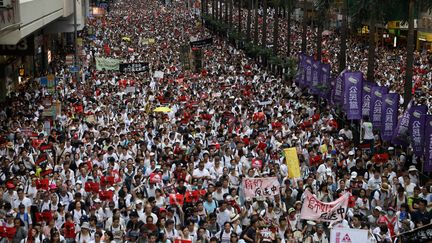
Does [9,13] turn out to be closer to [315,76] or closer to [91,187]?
[91,187]

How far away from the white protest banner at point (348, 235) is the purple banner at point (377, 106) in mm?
10113

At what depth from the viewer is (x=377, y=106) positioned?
22031mm

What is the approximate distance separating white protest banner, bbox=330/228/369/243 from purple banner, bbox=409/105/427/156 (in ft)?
23.7

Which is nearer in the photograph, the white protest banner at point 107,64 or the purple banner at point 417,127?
the purple banner at point 417,127

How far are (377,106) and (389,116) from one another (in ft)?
3.38

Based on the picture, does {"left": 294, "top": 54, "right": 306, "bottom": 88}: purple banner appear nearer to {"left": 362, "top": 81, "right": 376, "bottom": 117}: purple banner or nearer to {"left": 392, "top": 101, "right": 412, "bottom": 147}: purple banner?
{"left": 362, "top": 81, "right": 376, "bottom": 117}: purple banner

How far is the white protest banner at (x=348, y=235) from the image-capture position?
12125mm

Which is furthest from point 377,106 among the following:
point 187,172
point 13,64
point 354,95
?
point 13,64

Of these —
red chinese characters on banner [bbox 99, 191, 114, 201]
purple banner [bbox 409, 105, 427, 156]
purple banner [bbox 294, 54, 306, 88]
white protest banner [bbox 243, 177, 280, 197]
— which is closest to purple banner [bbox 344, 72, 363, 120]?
purple banner [bbox 409, 105, 427, 156]

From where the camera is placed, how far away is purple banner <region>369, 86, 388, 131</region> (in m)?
21.9

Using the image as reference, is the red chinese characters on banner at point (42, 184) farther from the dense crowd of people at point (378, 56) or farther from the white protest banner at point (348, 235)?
the dense crowd of people at point (378, 56)

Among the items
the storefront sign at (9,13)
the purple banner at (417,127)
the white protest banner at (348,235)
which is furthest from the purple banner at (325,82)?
the white protest banner at (348,235)

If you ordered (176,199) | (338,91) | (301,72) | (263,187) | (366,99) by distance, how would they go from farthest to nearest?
(301,72) → (338,91) → (366,99) → (263,187) → (176,199)

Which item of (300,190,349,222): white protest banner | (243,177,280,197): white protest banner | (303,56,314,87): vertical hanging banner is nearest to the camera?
(300,190,349,222): white protest banner
